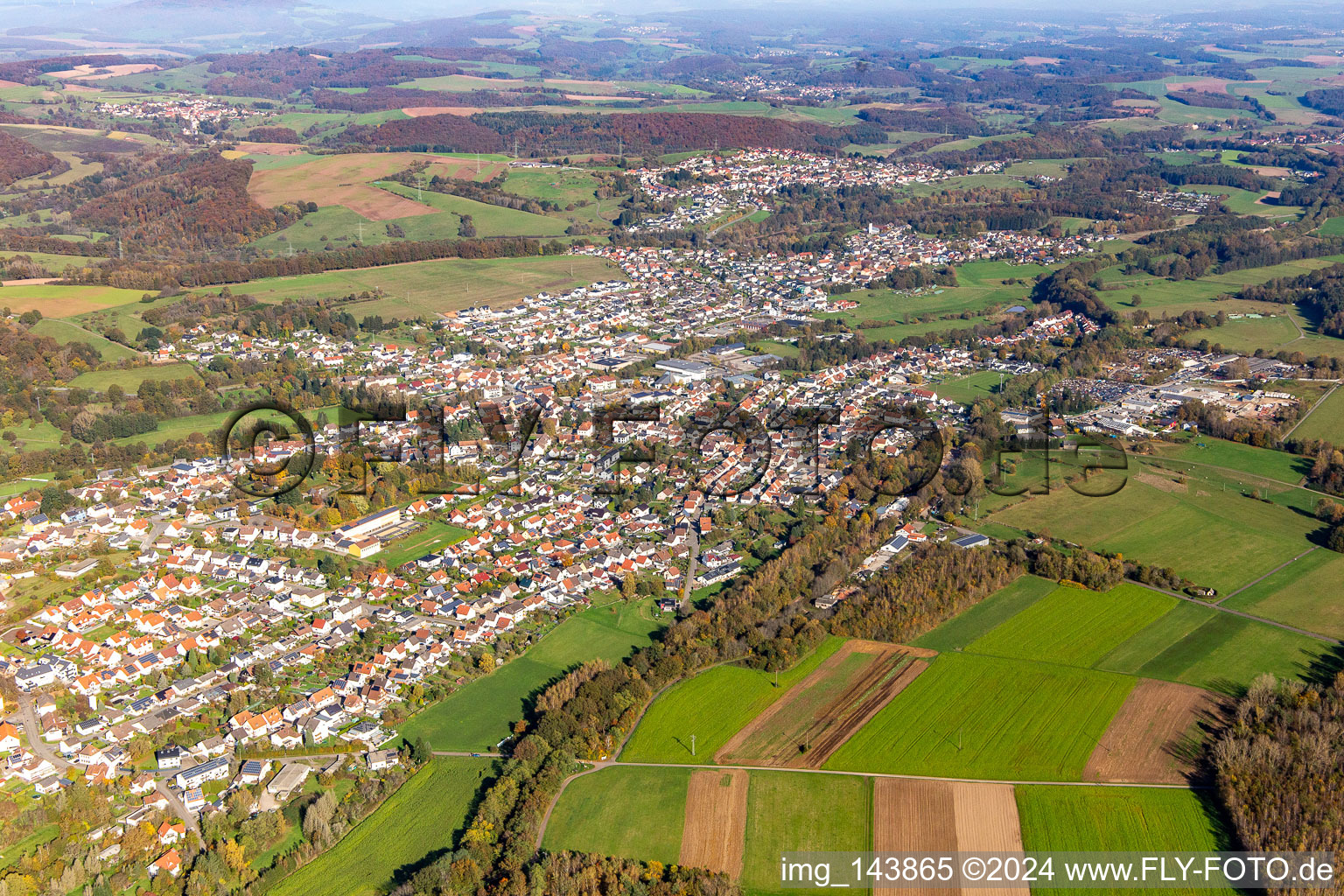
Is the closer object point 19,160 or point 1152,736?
point 1152,736

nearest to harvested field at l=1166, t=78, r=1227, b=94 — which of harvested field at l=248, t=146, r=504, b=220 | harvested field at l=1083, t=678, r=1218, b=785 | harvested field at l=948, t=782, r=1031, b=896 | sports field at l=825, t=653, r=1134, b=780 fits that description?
harvested field at l=248, t=146, r=504, b=220

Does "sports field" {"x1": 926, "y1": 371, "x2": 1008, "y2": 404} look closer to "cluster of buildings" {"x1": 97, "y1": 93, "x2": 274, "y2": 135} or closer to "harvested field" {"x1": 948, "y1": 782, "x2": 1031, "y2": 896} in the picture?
"harvested field" {"x1": 948, "y1": 782, "x2": 1031, "y2": 896}

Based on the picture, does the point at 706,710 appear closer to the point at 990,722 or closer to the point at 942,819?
the point at 942,819

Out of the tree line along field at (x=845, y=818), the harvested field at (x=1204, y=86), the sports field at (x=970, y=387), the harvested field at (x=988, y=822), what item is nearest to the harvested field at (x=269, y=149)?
the sports field at (x=970, y=387)

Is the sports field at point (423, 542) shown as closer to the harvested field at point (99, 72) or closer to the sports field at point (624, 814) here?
the sports field at point (624, 814)

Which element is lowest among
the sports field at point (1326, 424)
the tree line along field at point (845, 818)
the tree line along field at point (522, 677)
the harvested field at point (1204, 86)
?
the sports field at point (1326, 424)

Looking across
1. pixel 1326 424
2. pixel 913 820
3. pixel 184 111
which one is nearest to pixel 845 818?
pixel 913 820
